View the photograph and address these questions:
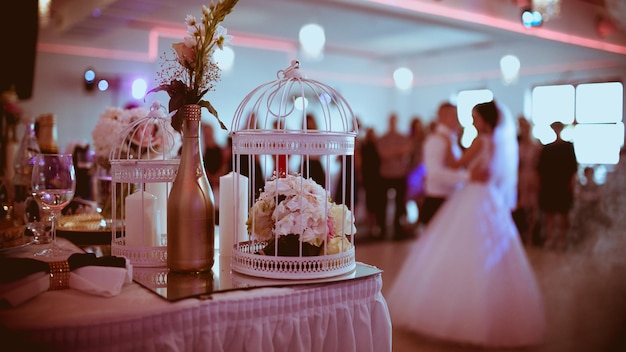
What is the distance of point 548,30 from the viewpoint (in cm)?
635

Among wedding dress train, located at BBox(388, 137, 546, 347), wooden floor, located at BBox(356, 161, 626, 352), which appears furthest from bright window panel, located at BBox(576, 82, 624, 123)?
wedding dress train, located at BBox(388, 137, 546, 347)

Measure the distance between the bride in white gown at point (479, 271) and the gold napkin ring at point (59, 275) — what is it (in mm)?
2419

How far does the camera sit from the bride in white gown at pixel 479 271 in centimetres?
311

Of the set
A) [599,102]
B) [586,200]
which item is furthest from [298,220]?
[599,102]

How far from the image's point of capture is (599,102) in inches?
364

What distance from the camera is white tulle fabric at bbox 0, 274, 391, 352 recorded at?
101 centimetres

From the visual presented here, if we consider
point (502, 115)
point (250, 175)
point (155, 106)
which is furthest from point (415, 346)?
point (155, 106)

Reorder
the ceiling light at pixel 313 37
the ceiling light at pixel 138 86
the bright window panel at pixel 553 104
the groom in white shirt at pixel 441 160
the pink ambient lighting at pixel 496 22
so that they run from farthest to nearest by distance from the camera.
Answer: the bright window panel at pixel 553 104, the ceiling light at pixel 138 86, the ceiling light at pixel 313 37, the pink ambient lighting at pixel 496 22, the groom in white shirt at pixel 441 160

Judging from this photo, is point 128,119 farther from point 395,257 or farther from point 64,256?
point 395,257

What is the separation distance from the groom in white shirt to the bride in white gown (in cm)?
83

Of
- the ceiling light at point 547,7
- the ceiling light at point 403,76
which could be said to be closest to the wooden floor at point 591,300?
the ceiling light at point 547,7

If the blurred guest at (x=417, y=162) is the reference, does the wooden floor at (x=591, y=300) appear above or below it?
below

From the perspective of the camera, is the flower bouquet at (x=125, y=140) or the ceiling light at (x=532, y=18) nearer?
the flower bouquet at (x=125, y=140)

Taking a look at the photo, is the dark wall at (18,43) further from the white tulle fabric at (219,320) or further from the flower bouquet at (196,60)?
the white tulle fabric at (219,320)
